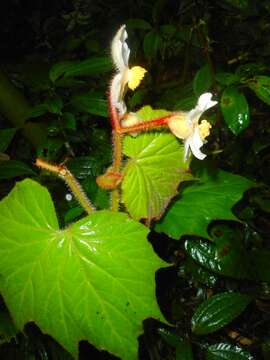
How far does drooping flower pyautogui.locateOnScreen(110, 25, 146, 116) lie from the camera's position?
0.73 meters

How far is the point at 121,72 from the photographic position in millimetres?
729

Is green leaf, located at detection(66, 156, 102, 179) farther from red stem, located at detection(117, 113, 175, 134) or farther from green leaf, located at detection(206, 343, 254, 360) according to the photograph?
green leaf, located at detection(206, 343, 254, 360)

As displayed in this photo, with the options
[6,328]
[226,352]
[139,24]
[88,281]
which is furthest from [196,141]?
[139,24]

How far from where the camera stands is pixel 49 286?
79 centimetres

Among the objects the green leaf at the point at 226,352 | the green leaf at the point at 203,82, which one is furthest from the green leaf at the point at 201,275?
the green leaf at the point at 203,82

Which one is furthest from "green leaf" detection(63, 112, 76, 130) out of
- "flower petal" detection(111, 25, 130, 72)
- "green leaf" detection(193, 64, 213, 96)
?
"flower petal" detection(111, 25, 130, 72)

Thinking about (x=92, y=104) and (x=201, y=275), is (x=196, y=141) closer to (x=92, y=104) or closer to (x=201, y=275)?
(x=92, y=104)

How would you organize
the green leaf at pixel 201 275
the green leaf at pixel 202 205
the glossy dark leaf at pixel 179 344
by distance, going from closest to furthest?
the green leaf at pixel 202 205, the glossy dark leaf at pixel 179 344, the green leaf at pixel 201 275

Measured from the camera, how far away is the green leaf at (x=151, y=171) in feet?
2.64

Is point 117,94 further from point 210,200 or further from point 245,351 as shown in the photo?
point 245,351

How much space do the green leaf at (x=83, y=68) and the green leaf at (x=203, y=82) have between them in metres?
0.34

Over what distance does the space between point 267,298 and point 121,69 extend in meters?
1.34

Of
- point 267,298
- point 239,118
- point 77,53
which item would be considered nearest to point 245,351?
point 267,298

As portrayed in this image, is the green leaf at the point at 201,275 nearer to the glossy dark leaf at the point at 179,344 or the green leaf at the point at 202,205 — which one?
the glossy dark leaf at the point at 179,344
